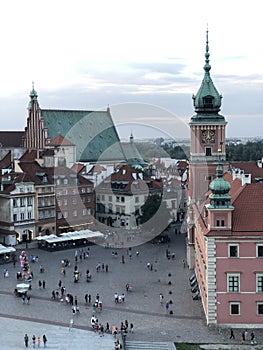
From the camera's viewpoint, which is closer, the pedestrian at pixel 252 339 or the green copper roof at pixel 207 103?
the pedestrian at pixel 252 339

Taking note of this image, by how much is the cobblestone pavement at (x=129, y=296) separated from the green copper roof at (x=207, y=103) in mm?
14743

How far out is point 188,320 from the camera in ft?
132

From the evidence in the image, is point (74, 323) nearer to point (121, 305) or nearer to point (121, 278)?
point (121, 305)

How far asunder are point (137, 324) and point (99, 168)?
170 ft

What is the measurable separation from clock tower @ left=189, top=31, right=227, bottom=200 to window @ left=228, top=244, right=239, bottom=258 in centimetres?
2021

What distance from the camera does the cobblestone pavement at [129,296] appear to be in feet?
125

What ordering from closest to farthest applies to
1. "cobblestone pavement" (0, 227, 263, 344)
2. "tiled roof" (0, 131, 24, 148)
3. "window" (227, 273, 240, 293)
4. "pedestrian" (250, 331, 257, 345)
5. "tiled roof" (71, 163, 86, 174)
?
"pedestrian" (250, 331, 257, 345), "cobblestone pavement" (0, 227, 263, 344), "window" (227, 273, 240, 293), "tiled roof" (71, 163, 86, 174), "tiled roof" (0, 131, 24, 148)

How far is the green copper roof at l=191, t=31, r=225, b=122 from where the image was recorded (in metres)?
58.8

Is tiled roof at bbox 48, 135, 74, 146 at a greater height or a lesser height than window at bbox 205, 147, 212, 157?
greater

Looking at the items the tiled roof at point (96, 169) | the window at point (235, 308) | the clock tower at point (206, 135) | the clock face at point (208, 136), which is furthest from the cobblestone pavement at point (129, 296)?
the tiled roof at point (96, 169)

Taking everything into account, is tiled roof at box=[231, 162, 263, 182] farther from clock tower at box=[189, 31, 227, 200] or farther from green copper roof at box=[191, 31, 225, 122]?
green copper roof at box=[191, 31, 225, 122]

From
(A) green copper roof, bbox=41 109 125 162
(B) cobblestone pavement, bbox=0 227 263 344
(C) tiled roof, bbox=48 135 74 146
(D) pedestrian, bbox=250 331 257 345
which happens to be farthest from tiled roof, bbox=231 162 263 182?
(A) green copper roof, bbox=41 109 125 162

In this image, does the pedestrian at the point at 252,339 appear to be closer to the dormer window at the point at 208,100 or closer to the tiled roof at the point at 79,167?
the dormer window at the point at 208,100

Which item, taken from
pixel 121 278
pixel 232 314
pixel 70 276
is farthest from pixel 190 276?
pixel 232 314
